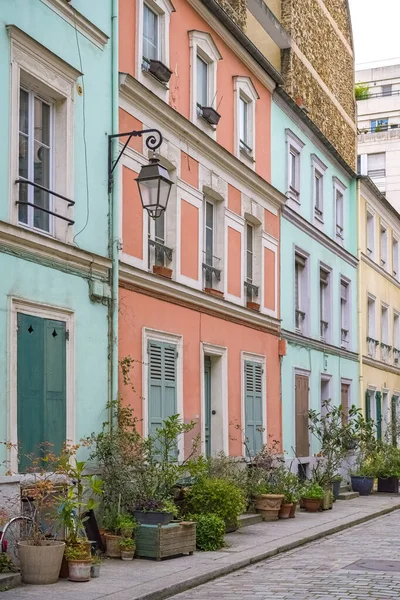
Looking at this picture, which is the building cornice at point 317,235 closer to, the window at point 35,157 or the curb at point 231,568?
the curb at point 231,568

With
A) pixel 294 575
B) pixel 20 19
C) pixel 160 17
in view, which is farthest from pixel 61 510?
pixel 160 17

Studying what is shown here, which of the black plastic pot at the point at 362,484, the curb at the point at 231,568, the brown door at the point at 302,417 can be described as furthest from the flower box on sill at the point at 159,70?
the black plastic pot at the point at 362,484

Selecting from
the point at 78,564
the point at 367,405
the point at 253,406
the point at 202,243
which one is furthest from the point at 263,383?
the point at 78,564

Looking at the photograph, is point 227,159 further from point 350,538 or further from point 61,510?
point 61,510

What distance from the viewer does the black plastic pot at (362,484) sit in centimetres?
2215

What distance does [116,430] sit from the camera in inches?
478

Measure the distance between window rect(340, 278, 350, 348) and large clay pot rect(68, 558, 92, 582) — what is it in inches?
634

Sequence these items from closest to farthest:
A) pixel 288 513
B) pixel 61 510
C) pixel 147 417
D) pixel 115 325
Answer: pixel 61 510, pixel 115 325, pixel 147 417, pixel 288 513

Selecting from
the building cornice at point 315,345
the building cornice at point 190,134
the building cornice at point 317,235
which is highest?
the building cornice at point 190,134

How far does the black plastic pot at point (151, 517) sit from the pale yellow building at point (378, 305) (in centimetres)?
1557

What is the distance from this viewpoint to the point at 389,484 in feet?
74.9

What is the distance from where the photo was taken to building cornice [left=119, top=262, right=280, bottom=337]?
13.3 meters

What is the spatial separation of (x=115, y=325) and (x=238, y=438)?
525cm

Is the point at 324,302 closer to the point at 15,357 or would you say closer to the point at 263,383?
the point at 263,383
